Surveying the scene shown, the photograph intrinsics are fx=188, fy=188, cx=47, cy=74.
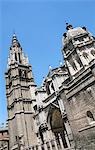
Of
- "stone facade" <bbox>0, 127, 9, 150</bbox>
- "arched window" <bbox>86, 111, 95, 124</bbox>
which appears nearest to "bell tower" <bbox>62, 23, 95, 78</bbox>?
"arched window" <bbox>86, 111, 95, 124</bbox>

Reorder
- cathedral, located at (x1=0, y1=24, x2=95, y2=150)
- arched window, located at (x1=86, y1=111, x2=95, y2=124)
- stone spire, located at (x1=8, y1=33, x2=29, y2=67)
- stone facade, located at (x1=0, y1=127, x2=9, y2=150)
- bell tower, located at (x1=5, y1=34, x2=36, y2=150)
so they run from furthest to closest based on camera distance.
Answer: stone spire, located at (x1=8, y1=33, x2=29, y2=67), stone facade, located at (x1=0, y1=127, x2=9, y2=150), bell tower, located at (x1=5, y1=34, x2=36, y2=150), cathedral, located at (x1=0, y1=24, x2=95, y2=150), arched window, located at (x1=86, y1=111, x2=95, y2=124)

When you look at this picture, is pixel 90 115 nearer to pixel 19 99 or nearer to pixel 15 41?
pixel 19 99

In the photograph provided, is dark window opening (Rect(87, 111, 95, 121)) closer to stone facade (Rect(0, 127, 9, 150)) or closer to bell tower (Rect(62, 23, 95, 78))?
bell tower (Rect(62, 23, 95, 78))

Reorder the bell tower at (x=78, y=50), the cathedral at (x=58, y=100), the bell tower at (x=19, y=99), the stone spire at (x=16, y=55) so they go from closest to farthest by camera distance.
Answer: the cathedral at (x=58, y=100) < the bell tower at (x=78, y=50) < the bell tower at (x=19, y=99) < the stone spire at (x=16, y=55)

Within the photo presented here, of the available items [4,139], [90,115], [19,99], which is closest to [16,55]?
[19,99]

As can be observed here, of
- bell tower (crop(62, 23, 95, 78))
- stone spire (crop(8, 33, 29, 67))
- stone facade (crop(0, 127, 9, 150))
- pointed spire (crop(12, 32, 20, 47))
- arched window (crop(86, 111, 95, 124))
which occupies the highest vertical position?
pointed spire (crop(12, 32, 20, 47))

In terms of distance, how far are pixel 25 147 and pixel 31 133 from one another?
4.12 meters

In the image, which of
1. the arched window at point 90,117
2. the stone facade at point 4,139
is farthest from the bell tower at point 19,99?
the arched window at point 90,117

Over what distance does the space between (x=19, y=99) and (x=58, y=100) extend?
13.7 metres

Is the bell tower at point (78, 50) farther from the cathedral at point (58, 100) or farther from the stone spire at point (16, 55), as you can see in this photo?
the stone spire at point (16, 55)

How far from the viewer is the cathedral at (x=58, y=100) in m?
20.3

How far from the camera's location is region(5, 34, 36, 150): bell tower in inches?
1403

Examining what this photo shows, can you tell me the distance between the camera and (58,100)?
2738cm

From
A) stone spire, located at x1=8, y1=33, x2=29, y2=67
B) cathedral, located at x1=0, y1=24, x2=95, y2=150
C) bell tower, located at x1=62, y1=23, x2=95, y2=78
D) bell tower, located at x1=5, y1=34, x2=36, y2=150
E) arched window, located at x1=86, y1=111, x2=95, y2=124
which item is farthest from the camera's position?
stone spire, located at x1=8, y1=33, x2=29, y2=67
